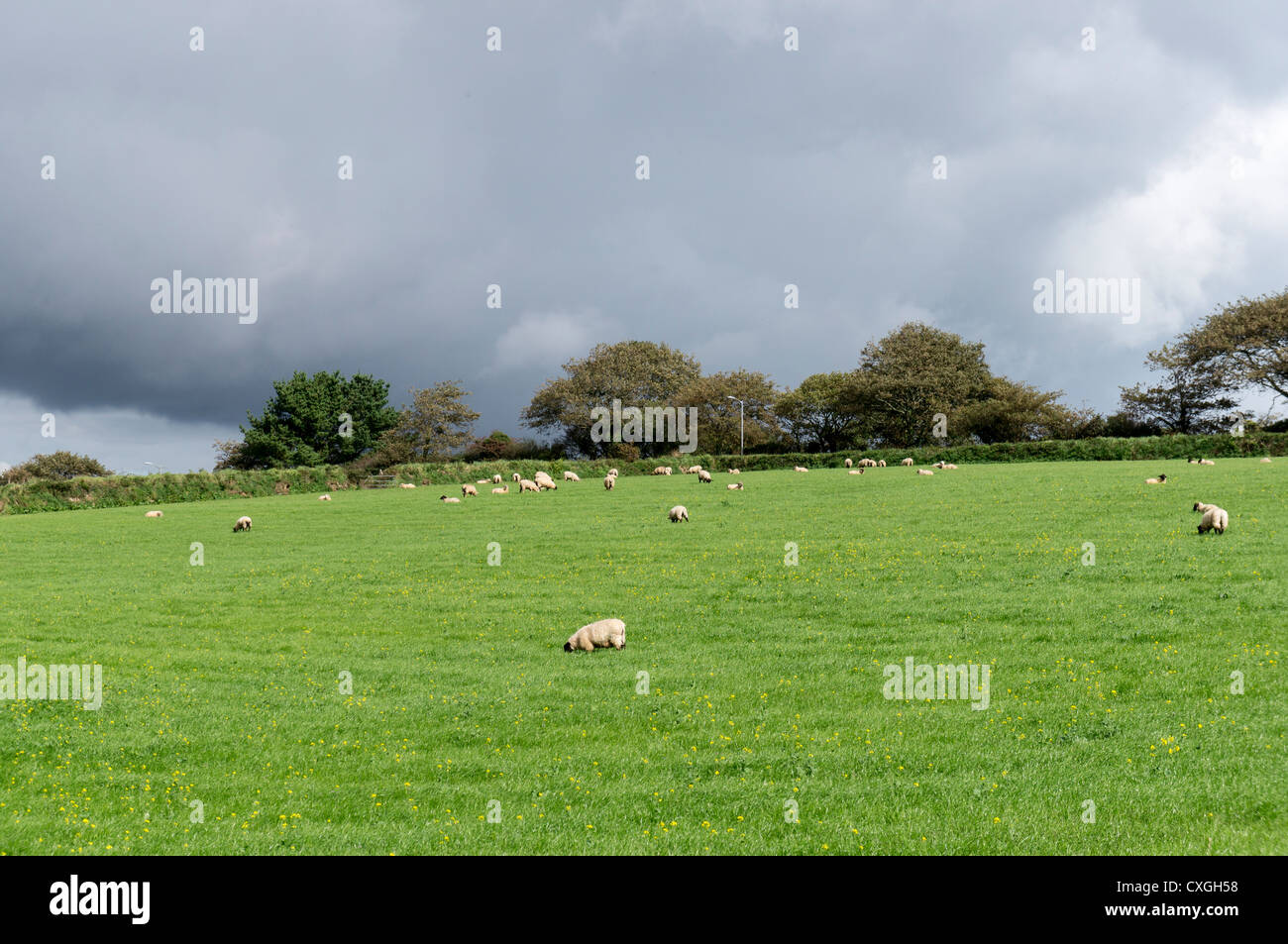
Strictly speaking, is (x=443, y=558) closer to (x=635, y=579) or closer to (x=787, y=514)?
(x=635, y=579)

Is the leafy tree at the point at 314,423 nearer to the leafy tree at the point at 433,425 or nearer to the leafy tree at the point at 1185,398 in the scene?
the leafy tree at the point at 433,425

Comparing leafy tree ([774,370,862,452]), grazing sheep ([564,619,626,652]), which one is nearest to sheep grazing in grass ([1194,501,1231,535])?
grazing sheep ([564,619,626,652])

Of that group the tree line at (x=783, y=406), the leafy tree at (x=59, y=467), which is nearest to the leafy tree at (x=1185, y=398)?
the tree line at (x=783, y=406)

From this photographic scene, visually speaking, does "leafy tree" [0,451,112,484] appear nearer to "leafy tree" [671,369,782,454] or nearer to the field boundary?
the field boundary

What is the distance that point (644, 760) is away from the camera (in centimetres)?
1291

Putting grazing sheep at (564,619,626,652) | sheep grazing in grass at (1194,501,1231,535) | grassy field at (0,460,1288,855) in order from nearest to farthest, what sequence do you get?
grassy field at (0,460,1288,855)
grazing sheep at (564,619,626,652)
sheep grazing in grass at (1194,501,1231,535)

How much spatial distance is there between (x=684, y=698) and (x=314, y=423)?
394 ft

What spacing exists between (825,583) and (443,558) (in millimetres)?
17000

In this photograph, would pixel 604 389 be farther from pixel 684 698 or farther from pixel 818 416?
pixel 684 698

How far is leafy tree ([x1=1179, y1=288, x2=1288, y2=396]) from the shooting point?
3792 inches

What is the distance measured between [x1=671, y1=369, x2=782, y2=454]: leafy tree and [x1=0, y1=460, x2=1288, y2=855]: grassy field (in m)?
90.1

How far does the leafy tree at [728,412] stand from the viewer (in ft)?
413
